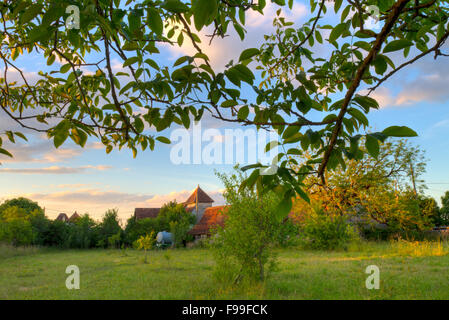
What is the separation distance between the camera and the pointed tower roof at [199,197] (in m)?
27.9

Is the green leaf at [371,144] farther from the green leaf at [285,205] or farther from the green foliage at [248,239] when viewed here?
the green foliage at [248,239]

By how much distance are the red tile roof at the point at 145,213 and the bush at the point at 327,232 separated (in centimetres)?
1825

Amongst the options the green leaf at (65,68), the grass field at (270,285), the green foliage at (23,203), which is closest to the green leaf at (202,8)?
the green leaf at (65,68)

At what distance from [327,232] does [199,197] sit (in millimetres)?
15125

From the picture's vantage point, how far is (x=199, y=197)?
28.0m

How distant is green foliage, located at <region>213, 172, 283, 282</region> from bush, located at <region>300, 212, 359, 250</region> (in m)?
8.93

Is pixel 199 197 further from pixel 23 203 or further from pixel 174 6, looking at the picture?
pixel 174 6

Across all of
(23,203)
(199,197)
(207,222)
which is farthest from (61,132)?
(23,203)

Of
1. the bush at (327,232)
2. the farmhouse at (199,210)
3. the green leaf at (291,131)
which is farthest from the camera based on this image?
the farmhouse at (199,210)

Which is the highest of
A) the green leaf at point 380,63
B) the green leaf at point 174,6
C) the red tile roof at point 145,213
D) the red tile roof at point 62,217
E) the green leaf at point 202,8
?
the green leaf at point 174,6

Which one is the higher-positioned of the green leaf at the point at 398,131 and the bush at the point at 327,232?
the green leaf at the point at 398,131

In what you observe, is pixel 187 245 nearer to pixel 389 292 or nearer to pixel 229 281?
pixel 229 281

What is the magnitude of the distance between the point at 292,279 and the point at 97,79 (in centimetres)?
655
